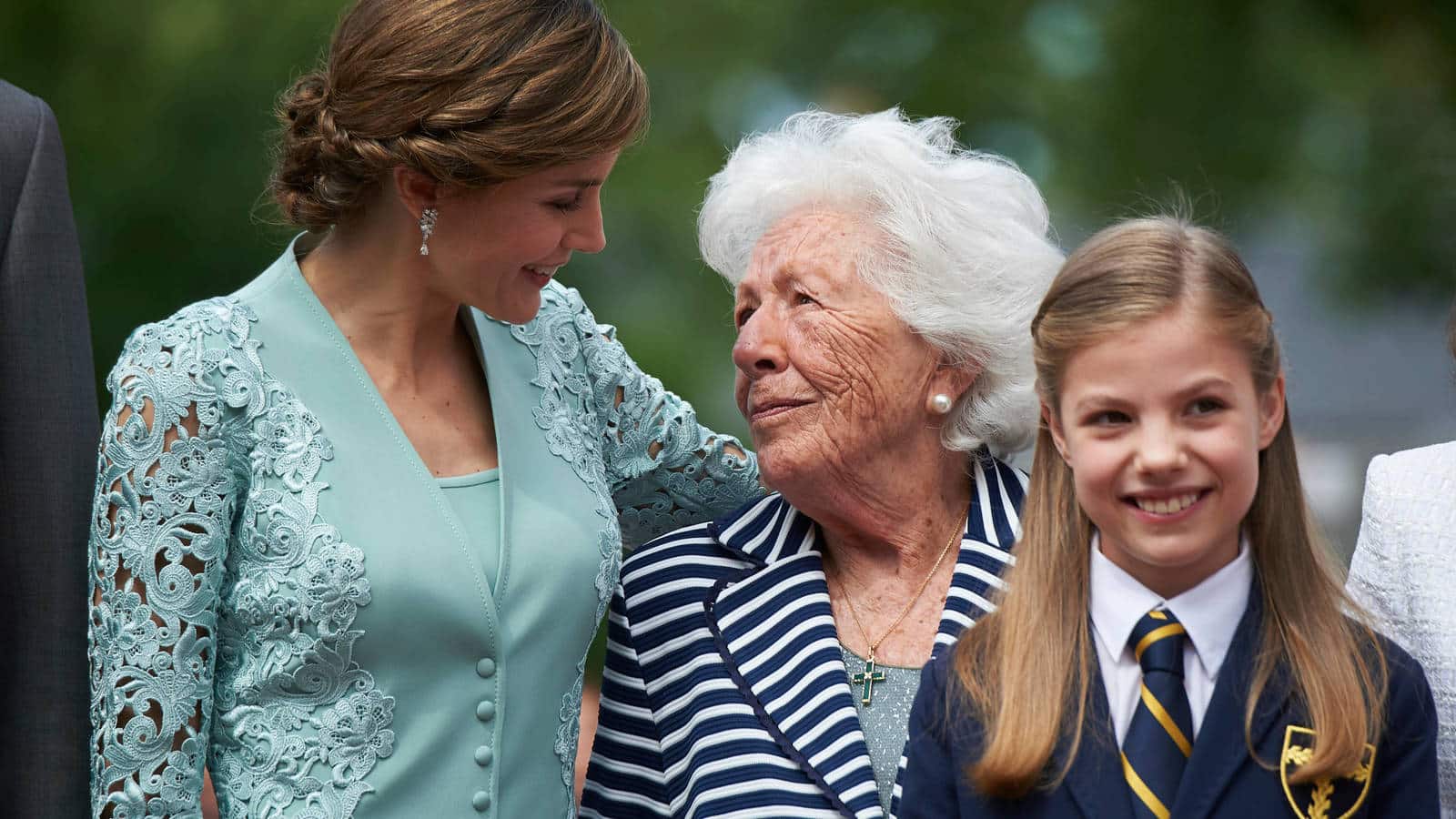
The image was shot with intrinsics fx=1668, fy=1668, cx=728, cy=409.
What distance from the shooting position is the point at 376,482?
2.41m

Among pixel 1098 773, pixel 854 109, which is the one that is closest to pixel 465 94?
pixel 1098 773

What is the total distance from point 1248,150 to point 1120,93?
0.39 m

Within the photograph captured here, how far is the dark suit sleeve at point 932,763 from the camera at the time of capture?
6.94 feet

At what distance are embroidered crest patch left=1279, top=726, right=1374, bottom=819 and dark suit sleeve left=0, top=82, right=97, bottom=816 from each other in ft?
5.29

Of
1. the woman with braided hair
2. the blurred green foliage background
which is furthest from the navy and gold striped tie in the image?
the blurred green foliage background

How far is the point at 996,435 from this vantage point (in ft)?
9.35

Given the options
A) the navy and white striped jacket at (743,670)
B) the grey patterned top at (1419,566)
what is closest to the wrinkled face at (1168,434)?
the grey patterned top at (1419,566)

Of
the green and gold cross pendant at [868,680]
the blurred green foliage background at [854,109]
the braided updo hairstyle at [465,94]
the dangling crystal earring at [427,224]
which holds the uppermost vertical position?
the blurred green foliage background at [854,109]

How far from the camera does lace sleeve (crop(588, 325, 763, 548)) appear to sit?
300 cm

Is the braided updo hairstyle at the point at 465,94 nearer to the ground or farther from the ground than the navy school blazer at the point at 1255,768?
farther from the ground

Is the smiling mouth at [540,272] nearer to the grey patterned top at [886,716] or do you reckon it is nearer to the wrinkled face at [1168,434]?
the grey patterned top at [886,716]

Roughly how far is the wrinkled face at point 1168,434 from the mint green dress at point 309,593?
0.90 m

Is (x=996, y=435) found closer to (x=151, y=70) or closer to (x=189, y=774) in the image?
(x=189, y=774)

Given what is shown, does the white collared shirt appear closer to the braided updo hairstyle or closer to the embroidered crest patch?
the embroidered crest patch
